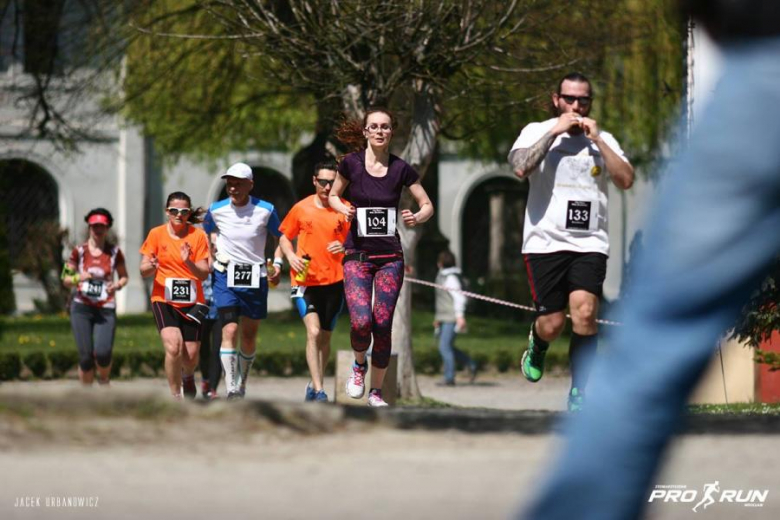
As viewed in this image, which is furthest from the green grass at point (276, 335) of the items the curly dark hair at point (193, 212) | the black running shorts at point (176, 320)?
the black running shorts at point (176, 320)

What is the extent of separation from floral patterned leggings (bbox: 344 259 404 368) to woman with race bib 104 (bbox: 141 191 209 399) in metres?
2.26

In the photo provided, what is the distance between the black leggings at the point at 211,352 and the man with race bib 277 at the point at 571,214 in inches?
175

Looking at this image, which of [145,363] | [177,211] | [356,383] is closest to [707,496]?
[356,383]

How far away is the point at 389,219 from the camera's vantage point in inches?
373

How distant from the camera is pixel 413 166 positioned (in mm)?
13914

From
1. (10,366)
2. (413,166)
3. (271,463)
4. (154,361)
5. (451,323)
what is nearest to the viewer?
(271,463)

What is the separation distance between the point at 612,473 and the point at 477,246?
35.3 m

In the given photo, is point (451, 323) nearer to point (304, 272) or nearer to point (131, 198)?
point (304, 272)

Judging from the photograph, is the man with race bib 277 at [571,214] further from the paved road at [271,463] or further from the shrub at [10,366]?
the shrub at [10,366]

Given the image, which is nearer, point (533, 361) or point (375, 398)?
point (533, 361)

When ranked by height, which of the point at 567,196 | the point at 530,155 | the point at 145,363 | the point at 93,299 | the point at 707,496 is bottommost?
the point at 145,363

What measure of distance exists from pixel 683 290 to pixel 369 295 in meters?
7.26

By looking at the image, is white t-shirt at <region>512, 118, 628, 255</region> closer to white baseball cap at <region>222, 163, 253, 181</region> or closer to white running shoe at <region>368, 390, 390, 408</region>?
white running shoe at <region>368, 390, 390, 408</region>

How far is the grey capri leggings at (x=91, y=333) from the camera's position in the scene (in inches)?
521
